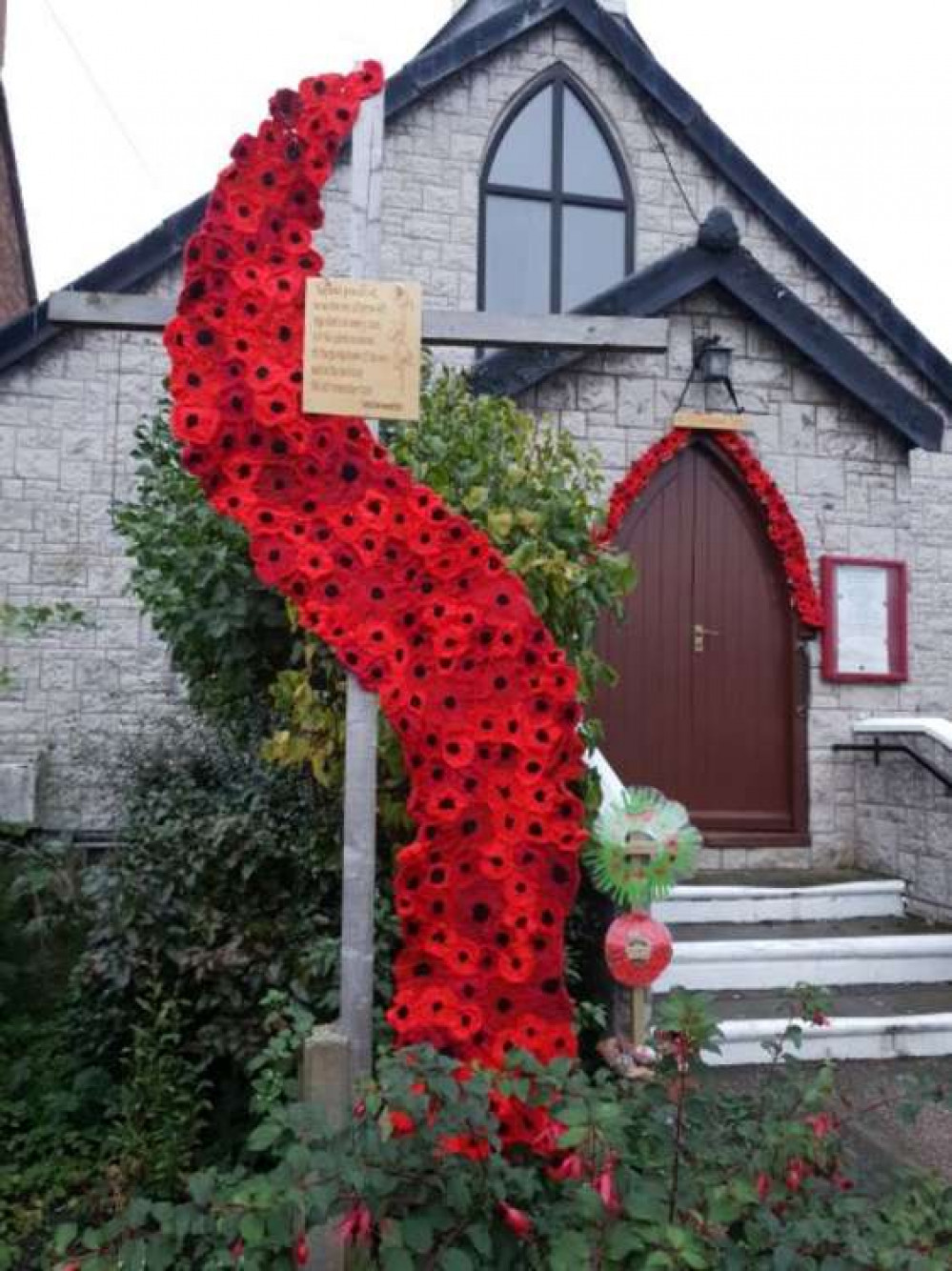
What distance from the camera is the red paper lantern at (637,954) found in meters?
4.09

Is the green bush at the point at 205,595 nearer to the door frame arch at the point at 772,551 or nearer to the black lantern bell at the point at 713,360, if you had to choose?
the door frame arch at the point at 772,551

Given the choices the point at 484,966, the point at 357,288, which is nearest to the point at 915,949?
the point at 484,966

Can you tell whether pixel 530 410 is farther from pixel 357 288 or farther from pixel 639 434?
pixel 357 288

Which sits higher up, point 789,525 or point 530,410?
point 530,410

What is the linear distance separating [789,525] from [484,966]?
4.91 m

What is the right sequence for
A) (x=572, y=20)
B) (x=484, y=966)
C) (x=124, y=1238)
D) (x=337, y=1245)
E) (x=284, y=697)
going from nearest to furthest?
(x=124, y=1238)
(x=337, y=1245)
(x=484, y=966)
(x=284, y=697)
(x=572, y=20)

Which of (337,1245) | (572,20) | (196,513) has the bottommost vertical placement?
(337,1245)

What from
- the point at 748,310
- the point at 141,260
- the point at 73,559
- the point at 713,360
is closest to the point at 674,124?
the point at 748,310

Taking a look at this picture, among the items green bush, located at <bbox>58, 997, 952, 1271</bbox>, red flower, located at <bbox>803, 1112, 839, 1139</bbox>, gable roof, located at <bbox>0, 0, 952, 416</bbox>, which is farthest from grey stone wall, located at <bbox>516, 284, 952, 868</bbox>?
green bush, located at <bbox>58, 997, 952, 1271</bbox>

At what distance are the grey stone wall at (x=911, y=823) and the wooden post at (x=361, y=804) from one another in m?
4.24

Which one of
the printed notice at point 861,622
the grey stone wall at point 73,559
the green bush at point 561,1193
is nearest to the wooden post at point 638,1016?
the green bush at point 561,1193

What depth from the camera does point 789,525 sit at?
23.2ft

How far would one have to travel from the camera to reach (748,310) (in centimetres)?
702

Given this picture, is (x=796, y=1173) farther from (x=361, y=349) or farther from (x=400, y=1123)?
(x=361, y=349)
